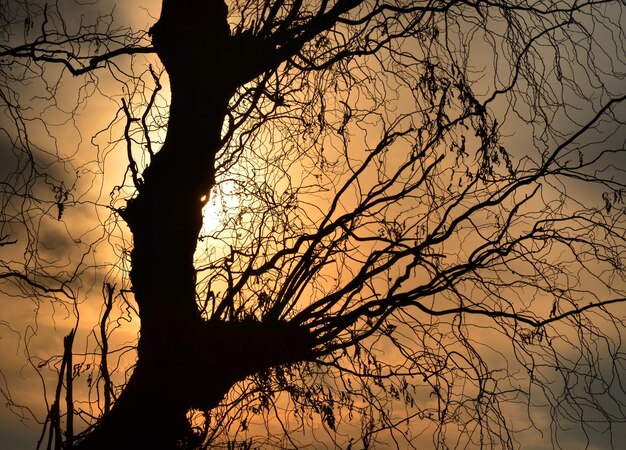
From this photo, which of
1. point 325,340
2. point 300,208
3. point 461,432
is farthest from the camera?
point 300,208

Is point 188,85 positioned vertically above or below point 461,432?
above

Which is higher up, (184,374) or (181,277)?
(181,277)

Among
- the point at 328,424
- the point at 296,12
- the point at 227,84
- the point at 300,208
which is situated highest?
the point at 296,12

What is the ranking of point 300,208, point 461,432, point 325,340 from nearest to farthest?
point 461,432
point 325,340
point 300,208

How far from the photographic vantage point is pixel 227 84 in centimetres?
505

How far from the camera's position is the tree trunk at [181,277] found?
447cm

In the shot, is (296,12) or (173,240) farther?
(296,12)

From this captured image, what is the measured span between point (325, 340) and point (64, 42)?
2633 millimetres

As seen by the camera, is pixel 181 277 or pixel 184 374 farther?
pixel 181 277

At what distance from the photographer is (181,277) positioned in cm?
476

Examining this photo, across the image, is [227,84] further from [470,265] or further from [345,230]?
[470,265]

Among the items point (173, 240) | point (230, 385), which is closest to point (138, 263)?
point (173, 240)

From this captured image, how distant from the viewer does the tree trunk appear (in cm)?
447

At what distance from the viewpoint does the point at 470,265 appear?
463cm
